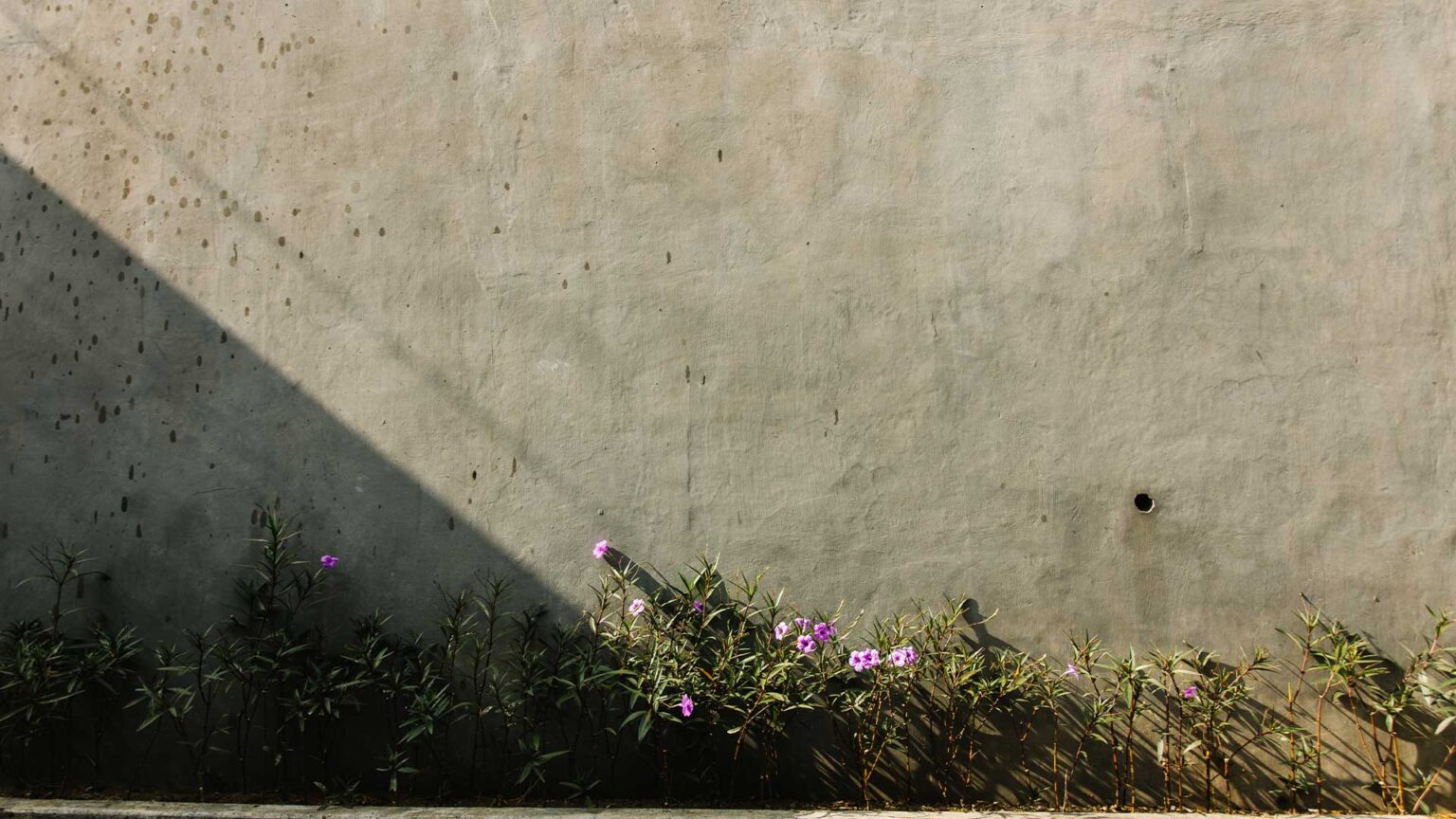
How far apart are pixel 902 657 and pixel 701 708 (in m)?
0.75

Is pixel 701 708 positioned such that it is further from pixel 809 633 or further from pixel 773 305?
pixel 773 305

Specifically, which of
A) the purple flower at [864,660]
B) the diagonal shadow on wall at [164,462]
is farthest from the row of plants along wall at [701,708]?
the diagonal shadow on wall at [164,462]

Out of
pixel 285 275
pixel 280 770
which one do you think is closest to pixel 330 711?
pixel 280 770

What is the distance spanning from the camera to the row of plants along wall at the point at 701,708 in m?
3.32

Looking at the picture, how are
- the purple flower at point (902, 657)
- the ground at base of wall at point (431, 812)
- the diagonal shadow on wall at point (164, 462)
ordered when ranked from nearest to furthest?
the ground at base of wall at point (431, 812) → the purple flower at point (902, 657) → the diagonal shadow on wall at point (164, 462)

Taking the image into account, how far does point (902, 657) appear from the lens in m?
3.26

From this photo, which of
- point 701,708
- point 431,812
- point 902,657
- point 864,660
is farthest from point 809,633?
point 431,812

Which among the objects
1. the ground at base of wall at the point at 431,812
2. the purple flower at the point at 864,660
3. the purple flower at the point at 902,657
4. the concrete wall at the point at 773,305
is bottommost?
the ground at base of wall at the point at 431,812

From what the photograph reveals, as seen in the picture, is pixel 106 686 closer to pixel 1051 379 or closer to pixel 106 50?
pixel 106 50

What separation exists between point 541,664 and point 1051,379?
7.34 ft

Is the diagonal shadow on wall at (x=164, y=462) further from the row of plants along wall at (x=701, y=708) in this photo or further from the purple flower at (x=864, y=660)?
the purple flower at (x=864, y=660)

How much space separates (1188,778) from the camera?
338cm

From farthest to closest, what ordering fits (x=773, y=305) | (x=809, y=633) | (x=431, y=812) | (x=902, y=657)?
(x=773, y=305) < (x=809, y=633) < (x=902, y=657) < (x=431, y=812)

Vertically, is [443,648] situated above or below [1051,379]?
below
